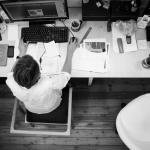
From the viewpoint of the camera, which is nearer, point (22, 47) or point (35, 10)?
point (35, 10)

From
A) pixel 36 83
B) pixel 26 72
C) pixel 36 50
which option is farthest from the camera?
pixel 36 50

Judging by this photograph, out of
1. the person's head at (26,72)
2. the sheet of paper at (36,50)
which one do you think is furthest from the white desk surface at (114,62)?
the person's head at (26,72)

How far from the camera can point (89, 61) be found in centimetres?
190

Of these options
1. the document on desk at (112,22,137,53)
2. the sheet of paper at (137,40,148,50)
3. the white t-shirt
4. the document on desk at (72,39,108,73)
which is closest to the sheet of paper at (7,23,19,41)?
the white t-shirt

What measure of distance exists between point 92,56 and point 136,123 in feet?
2.24

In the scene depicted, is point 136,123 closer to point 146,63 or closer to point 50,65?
point 146,63

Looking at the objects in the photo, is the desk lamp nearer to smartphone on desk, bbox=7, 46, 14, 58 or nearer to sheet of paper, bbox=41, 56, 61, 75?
sheet of paper, bbox=41, 56, 61, 75

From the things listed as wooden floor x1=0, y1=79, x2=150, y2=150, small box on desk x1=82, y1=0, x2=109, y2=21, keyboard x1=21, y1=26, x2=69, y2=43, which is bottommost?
wooden floor x1=0, y1=79, x2=150, y2=150

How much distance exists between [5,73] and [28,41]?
34 cm

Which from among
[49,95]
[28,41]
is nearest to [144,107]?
[49,95]

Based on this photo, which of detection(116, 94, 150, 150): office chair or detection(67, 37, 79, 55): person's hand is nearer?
detection(116, 94, 150, 150): office chair

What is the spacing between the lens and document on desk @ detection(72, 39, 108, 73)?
1.88 meters

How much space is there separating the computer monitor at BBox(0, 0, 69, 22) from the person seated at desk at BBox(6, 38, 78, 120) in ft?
0.86

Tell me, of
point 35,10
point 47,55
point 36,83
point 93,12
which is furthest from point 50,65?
point 93,12
